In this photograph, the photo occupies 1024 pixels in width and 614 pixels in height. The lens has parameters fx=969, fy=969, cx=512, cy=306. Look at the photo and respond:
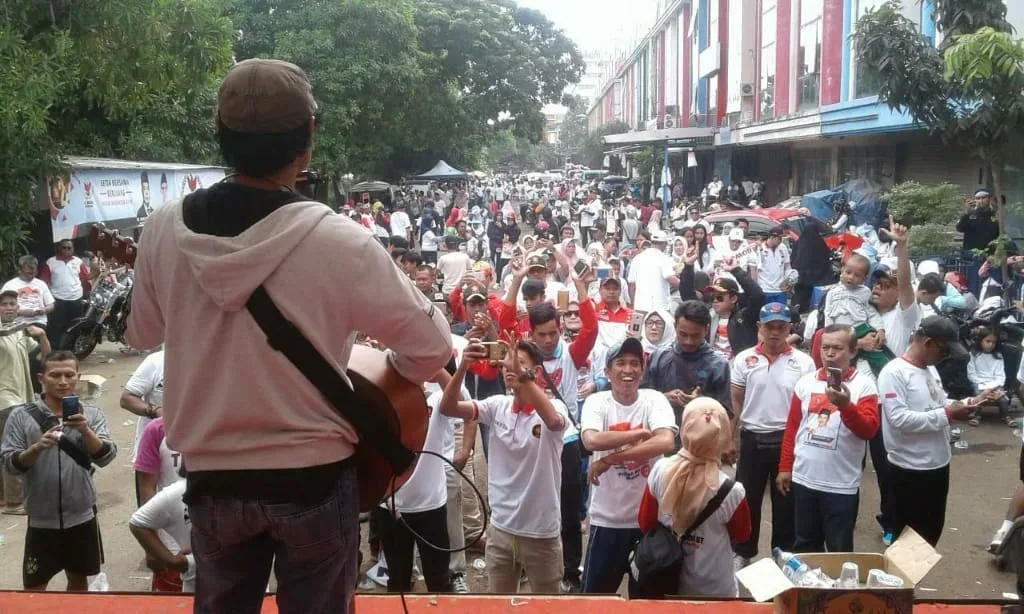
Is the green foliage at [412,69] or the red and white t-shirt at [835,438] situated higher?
the green foliage at [412,69]

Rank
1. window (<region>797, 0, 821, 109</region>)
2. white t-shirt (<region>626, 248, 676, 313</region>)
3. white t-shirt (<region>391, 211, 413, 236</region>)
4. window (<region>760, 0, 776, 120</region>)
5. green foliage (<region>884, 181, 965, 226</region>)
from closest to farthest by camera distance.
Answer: white t-shirt (<region>626, 248, 676, 313</region>) → green foliage (<region>884, 181, 965, 226</region>) → white t-shirt (<region>391, 211, 413, 236</region>) → window (<region>797, 0, 821, 109</region>) → window (<region>760, 0, 776, 120</region>)

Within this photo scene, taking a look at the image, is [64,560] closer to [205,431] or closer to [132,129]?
[205,431]

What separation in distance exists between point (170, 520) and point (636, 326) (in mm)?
4513

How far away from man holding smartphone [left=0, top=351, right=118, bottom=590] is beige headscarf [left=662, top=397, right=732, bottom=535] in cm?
302

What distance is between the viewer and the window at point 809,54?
2372cm

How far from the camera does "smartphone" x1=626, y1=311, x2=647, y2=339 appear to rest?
7914 millimetres

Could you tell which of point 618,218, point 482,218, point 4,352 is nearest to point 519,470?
point 4,352

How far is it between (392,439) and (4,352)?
6.19 m

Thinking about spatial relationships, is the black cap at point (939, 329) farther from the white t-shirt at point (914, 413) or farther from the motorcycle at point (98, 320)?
the motorcycle at point (98, 320)

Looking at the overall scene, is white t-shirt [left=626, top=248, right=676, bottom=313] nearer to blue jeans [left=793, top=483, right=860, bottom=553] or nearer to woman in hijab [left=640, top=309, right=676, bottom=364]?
woman in hijab [left=640, top=309, right=676, bottom=364]

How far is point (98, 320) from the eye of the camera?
13.2m

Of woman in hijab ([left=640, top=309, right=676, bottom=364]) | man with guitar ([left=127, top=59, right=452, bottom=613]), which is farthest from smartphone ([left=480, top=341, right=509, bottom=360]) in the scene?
woman in hijab ([left=640, top=309, right=676, bottom=364])

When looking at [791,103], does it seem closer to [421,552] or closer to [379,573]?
[379,573]

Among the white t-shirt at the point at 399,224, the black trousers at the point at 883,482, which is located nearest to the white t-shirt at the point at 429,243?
the white t-shirt at the point at 399,224
